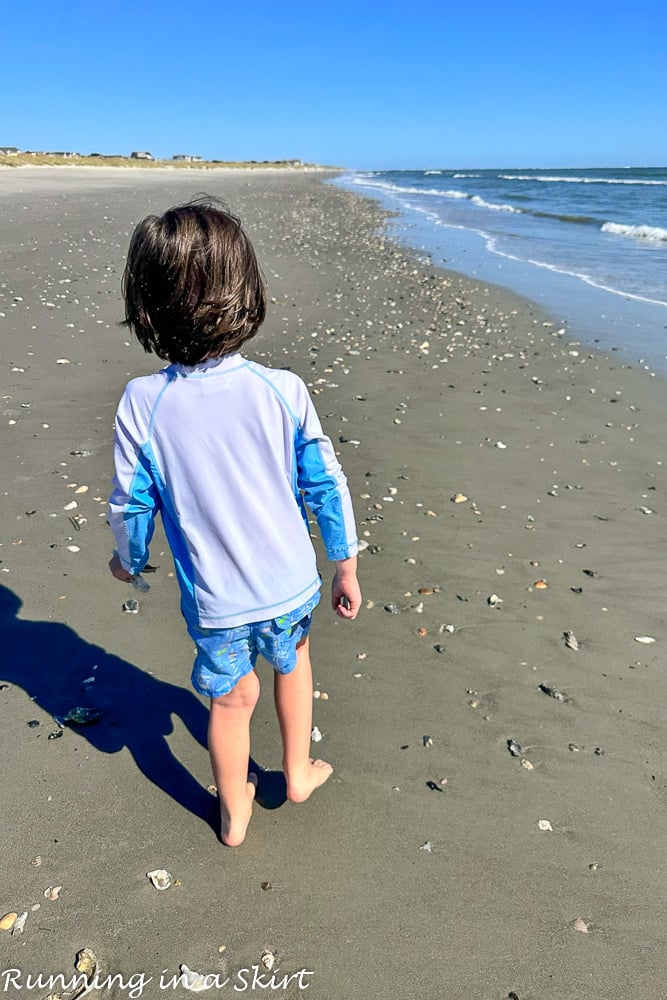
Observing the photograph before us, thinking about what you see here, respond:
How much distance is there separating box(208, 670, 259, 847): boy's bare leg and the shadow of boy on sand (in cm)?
18

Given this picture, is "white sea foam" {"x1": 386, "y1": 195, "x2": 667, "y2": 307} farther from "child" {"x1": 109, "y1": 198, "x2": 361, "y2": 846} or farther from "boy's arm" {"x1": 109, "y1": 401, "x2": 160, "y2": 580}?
"boy's arm" {"x1": 109, "y1": 401, "x2": 160, "y2": 580}

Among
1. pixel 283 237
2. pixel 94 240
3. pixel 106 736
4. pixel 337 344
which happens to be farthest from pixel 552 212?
pixel 106 736

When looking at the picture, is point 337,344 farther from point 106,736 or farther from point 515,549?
point 106,736

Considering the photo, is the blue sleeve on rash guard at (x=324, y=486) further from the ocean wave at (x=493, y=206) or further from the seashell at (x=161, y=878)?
the ocean wave at (x=493, y=206)

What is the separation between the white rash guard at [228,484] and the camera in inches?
77.6

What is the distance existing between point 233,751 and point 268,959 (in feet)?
2.06

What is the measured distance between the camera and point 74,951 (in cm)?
214

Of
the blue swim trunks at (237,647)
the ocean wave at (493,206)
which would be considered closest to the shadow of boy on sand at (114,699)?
the blue swim trunks at (237,647)

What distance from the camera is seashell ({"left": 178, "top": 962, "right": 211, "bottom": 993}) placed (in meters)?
2.07

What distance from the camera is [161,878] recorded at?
7.81ft

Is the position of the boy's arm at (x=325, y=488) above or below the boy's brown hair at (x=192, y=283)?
below

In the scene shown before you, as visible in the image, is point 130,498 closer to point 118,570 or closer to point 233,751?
point 118,570

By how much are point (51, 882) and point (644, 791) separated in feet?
7.44

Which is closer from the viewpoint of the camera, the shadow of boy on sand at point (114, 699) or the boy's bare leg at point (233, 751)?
the boy's bare leg at point (233, 751)
